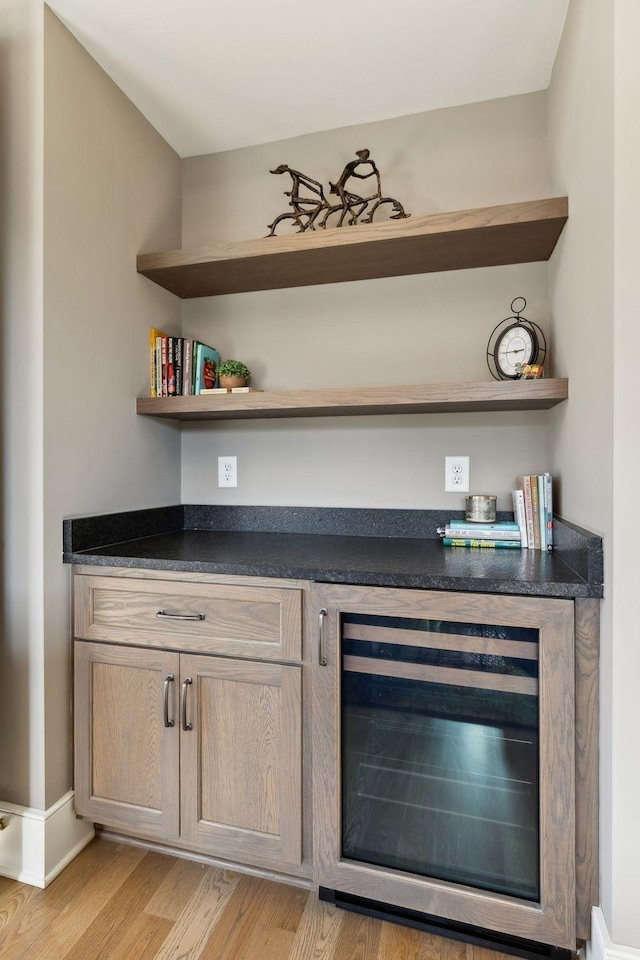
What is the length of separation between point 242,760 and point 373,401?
1075 millimetres

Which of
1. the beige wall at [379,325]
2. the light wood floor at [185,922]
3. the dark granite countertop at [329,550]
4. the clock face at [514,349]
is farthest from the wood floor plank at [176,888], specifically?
the clock face at [514,349]

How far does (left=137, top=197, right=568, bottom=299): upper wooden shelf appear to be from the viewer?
1465mm

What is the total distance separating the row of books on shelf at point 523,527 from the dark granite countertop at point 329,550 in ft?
0.16

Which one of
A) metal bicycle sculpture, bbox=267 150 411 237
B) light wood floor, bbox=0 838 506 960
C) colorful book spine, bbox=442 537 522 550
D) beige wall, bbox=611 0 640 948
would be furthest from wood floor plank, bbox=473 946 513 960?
metal bicycle sculpture, bbox=267 150 411 237

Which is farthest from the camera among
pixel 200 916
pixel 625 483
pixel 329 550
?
pixel 329 550

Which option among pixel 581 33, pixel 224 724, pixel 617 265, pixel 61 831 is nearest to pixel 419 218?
pixel 581 33

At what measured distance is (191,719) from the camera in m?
1.38

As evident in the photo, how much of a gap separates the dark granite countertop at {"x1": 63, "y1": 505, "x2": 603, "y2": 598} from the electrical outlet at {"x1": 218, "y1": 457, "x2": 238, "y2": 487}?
0.11 metres

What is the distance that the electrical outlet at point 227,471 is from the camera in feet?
6.66

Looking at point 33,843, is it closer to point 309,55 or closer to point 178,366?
point 178,366

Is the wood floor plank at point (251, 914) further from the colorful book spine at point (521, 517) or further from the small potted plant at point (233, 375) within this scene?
the small potted plant at point (233, 375)

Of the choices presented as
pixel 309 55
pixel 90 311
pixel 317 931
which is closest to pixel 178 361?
pixel 90 311

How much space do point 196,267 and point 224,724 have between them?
4.77ft

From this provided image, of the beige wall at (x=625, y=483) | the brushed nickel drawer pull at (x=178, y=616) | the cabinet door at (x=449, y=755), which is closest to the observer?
the beige wall at (x=625, y=483)
